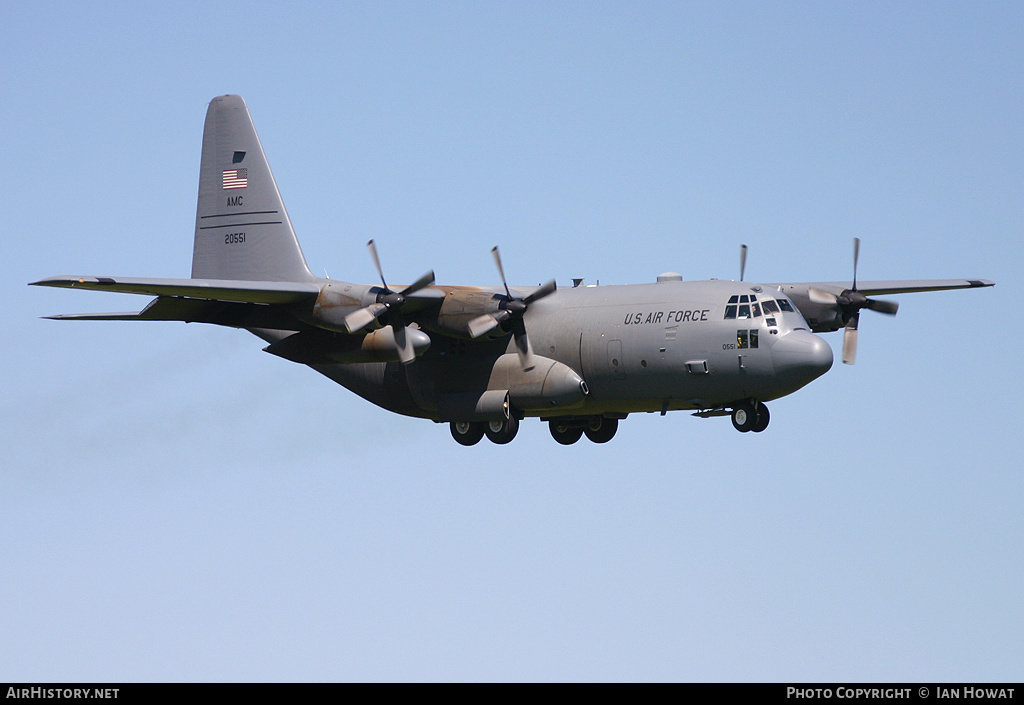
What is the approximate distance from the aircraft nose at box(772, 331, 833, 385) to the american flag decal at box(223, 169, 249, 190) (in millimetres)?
14133

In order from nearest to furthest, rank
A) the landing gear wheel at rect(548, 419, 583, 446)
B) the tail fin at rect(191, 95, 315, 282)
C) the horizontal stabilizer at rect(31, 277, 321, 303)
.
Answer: the horizontal stabilizer at rect(31, 277, 321, 303) < the landing gear wheel at rect(548, 419, 583, 446) < the tail fin at rect(191, 95, 315, 282)

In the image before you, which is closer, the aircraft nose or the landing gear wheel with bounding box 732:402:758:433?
the aircraft nose

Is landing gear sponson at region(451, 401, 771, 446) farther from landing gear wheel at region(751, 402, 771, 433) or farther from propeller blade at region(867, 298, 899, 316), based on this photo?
propeller blade at region(867, 298, 899, 316)

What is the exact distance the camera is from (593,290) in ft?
100

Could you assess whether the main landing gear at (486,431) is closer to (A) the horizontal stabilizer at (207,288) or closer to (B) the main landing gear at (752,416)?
(A) the horizontal stabilizer at (207,288)

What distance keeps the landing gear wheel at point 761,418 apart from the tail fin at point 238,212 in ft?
37.0

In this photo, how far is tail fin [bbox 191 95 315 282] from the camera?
111ft

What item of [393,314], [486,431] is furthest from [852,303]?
[393,314]

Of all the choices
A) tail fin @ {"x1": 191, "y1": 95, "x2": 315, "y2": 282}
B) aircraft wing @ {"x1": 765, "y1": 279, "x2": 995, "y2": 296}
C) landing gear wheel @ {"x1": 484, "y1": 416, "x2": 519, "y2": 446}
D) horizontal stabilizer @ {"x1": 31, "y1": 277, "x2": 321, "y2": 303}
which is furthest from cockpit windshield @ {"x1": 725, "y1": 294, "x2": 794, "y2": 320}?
tail fin @ {"x1": 191, "y1": 95, "x2": 315, "y2": 282}

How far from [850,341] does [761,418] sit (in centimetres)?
341

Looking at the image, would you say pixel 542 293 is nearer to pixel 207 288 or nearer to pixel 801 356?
pixel 801 356
